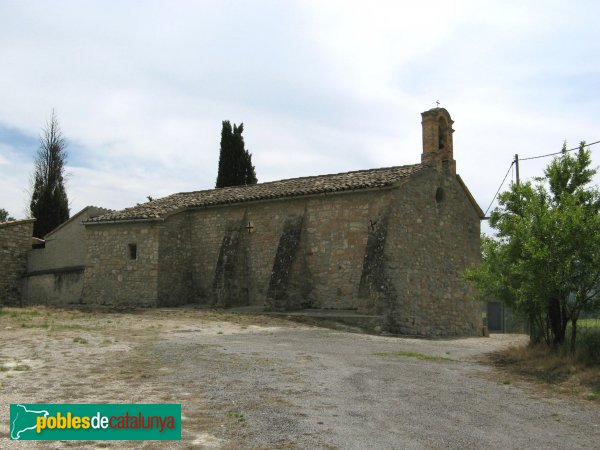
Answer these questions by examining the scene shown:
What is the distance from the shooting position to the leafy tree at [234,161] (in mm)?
38188

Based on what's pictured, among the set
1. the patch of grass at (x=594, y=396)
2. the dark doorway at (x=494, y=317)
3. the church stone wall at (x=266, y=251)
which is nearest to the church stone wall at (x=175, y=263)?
the church stone wall at (x=266, y=251)

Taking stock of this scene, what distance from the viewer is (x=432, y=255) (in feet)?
73.3

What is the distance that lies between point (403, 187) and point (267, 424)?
1526cm

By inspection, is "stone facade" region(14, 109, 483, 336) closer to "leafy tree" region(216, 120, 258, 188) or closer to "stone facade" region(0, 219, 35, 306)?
"stone facade" region(0, 219, 35, 306)

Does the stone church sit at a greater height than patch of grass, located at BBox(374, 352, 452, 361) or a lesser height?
greater

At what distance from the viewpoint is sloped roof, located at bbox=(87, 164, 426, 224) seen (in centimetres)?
2170

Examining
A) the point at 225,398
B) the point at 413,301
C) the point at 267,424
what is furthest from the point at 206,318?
the point at 267,424

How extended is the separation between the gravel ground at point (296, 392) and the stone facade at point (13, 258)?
56.3 ft

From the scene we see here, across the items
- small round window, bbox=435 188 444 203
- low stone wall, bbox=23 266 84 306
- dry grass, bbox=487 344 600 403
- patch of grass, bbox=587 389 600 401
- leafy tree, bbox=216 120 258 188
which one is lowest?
patch of grass, bbox=587 389 600 401

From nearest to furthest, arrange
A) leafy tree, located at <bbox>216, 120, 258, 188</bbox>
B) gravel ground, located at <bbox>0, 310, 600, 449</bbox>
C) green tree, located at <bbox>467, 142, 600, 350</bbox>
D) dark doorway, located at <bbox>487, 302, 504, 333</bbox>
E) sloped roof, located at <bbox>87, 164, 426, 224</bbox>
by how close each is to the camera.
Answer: gravel ground, located at <bbox>0, 310, 600, 449</bbox>, green tree, located at <bbox>467, 142, 600, 350</bbox>, sloped roof, located at <bbox>87, 164, 426, 224</bbox>, dark doorway, located at <bbox>487, 302, 504, 333</bbox>, leafy tree, located at <bbox>216, 120, 258, 188</bbox>

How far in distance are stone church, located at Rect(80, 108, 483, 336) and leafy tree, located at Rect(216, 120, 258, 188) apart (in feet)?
34.7

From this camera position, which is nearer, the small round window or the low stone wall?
the small round window

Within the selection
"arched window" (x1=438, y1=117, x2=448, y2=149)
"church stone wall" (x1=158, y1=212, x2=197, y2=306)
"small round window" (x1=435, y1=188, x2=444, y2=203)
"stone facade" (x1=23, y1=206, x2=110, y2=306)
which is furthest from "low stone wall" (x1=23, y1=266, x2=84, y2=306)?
"arched window" (x1=438, y1=117, x2=448, y2=149)

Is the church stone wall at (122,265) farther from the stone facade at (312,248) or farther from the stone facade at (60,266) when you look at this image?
the stone facade at (60,266)
